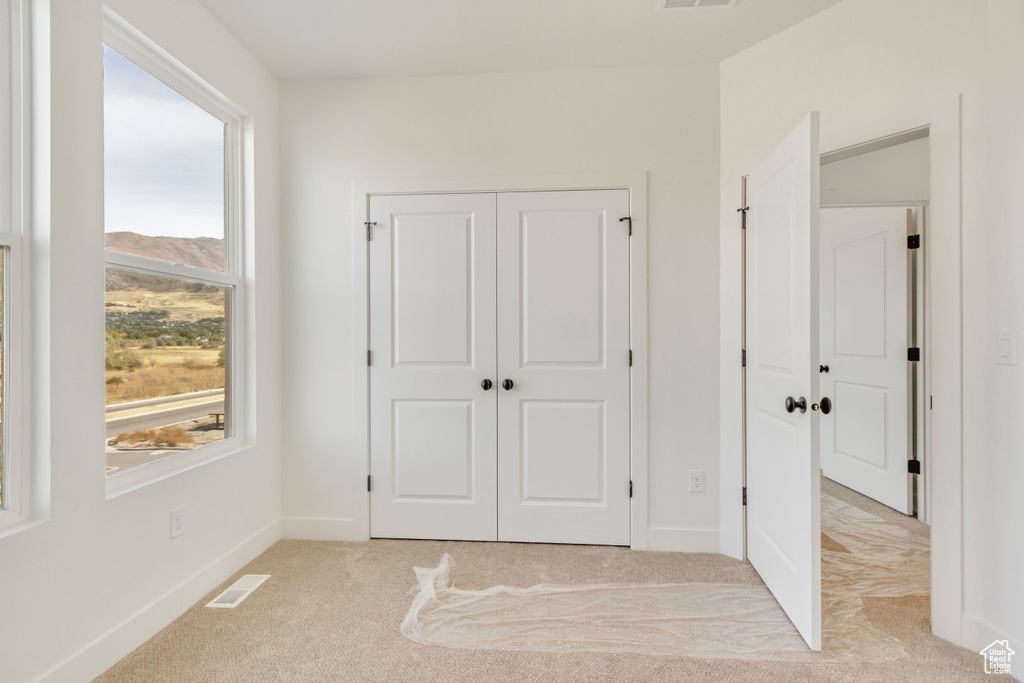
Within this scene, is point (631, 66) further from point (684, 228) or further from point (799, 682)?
point (799, 682)

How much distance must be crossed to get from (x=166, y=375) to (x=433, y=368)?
125 cm

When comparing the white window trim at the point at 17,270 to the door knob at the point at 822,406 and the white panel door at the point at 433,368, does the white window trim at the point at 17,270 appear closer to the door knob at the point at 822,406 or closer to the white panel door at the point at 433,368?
the white panel door at the point at 433,368

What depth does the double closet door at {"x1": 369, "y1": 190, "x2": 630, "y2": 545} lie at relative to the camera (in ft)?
9.10

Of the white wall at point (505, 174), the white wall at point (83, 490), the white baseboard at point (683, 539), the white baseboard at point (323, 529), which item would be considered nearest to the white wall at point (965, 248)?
the white wall at point (505, 174)

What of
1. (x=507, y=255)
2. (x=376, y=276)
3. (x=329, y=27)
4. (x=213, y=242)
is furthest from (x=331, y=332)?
(x=329, y=27)

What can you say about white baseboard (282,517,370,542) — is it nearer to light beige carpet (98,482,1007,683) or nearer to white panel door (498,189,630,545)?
light beige carpet (98,482,1007,683)

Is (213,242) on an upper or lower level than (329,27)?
lower

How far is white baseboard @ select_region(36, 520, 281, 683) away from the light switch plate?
3.24m

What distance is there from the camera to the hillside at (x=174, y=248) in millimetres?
1925

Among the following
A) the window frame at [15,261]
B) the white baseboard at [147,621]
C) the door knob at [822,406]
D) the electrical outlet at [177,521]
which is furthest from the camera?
the electrical outlet at [177,521]

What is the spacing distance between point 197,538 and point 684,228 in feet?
9.18

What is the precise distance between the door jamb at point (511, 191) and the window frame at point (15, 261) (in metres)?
1.45

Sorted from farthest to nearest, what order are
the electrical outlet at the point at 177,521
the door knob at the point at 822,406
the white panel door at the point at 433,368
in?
the white panel door at the point at 433,368 < the electrical outlet at the point at 177,521 < the door knob at the point at 822,406

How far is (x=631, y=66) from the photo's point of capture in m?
2.74
